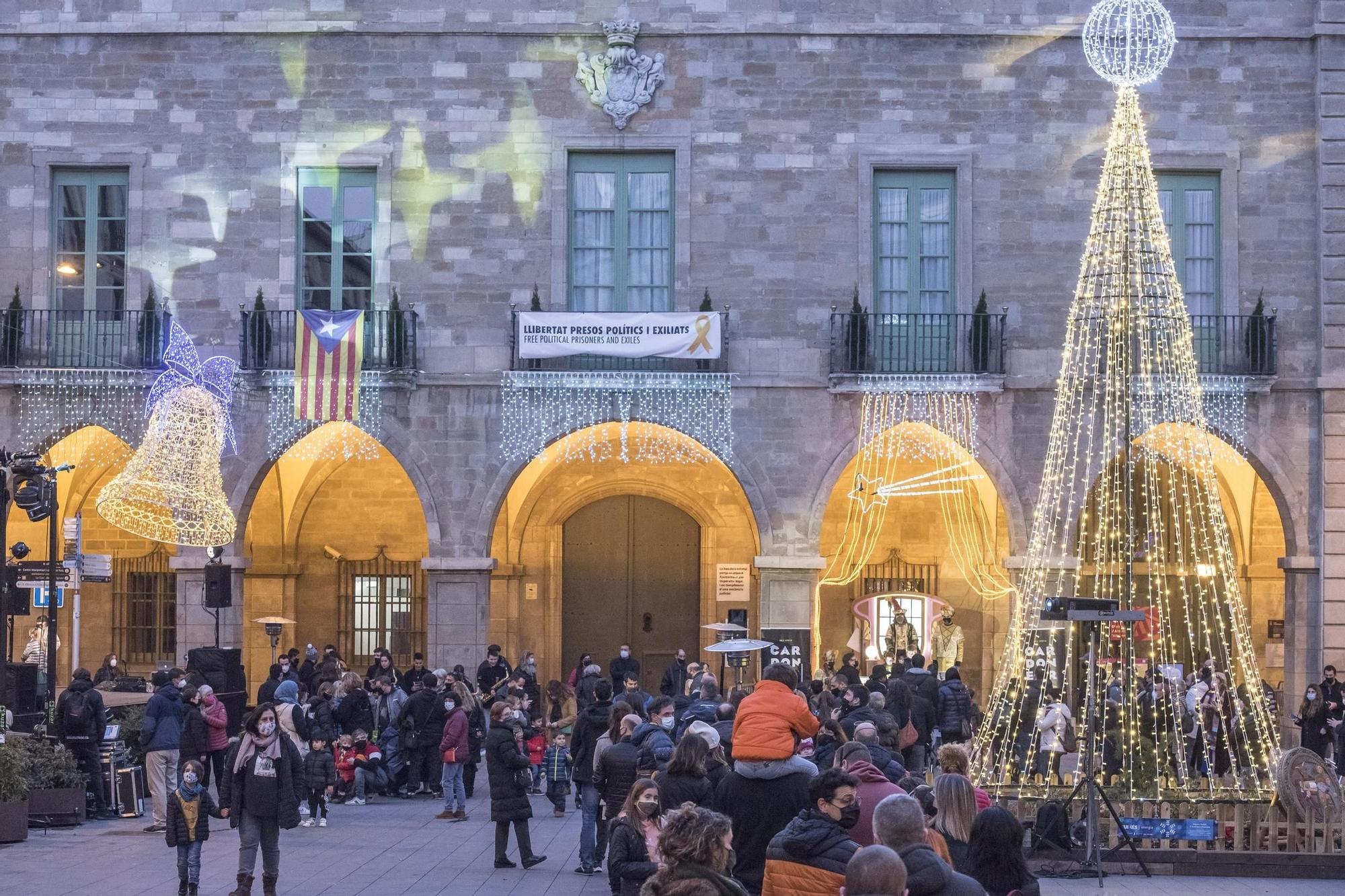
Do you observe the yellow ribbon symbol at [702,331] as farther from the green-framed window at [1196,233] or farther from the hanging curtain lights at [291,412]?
the green-framed window at [1196,233]

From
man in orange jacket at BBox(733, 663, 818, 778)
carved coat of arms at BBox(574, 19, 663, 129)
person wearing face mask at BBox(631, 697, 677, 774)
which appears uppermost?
carved coat of arms at BBox(574, 19, 663, 129)

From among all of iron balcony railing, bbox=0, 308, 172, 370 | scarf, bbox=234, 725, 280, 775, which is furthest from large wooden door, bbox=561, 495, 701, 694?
scarf, bbox=234, 725, 280, 775

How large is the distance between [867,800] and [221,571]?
47.5 ft

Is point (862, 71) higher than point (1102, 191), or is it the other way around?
point (862, 71)

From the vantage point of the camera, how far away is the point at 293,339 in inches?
946

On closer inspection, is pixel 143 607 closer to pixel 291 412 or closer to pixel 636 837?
pixel 291 412

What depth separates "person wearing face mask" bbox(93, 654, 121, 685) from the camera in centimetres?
2418

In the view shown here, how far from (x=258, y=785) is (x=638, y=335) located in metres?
11.9

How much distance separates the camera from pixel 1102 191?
18.8 m

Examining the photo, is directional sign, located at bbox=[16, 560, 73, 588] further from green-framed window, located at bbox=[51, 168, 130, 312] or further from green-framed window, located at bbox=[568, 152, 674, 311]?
green-framed window, located at bbox=[568, 152, 674, 311]

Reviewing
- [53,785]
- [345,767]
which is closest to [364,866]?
[53,785]

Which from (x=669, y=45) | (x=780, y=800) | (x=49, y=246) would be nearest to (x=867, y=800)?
(x=780, y=800)

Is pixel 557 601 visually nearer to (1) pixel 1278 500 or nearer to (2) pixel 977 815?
(1) pixel 1278 500

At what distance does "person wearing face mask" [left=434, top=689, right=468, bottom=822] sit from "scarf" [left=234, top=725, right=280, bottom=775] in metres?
5.07
